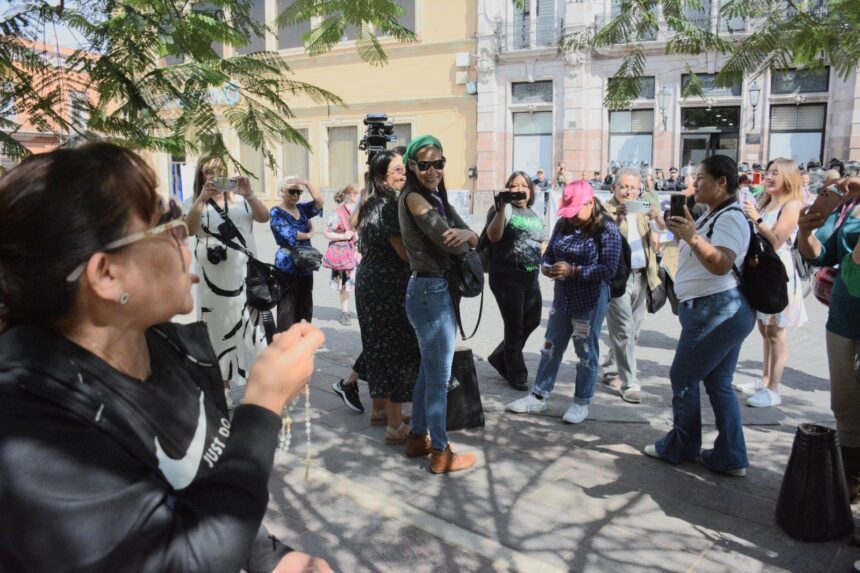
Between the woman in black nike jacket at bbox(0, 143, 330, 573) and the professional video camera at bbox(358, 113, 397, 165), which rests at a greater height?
the professional video camera at bbox(358, 113, 397, 165)

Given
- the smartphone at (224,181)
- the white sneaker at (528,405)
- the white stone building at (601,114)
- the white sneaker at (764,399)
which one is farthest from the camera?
the white stone building at (601,114)

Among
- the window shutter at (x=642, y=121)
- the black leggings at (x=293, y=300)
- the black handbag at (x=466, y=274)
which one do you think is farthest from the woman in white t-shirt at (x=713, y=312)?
the window shutter at (x=642, y=121)

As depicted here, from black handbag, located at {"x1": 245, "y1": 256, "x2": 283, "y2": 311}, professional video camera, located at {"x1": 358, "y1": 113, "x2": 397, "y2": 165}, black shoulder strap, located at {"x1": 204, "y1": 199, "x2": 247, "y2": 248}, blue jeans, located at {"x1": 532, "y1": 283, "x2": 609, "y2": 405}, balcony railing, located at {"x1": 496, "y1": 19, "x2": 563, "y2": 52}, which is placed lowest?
blue jeans, located at {"x1": 532, "y1": 283, "x2": 609, "y2": 405}

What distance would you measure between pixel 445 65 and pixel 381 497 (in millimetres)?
21731

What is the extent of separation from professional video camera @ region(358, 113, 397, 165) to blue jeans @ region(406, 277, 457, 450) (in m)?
2.33

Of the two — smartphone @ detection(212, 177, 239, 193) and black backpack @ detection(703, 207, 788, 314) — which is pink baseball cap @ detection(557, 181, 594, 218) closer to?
black backpack @ detection(703, 207, 788, 314)

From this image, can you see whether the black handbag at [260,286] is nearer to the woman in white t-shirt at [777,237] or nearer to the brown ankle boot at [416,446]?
the brown ankle boot at [416,446]

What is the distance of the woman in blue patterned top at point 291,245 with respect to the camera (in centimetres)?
584

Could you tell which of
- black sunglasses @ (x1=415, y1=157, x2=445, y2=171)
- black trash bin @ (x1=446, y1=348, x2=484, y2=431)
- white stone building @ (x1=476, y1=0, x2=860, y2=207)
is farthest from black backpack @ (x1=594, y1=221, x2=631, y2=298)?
white stone building @ (x1=476, y1=0, x2=860, y2=207)

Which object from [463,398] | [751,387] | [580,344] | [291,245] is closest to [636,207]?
[580,344]

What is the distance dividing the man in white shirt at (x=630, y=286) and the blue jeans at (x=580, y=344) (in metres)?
0.68

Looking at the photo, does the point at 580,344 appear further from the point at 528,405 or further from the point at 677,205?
the point at 677,205

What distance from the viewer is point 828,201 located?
12.3ft

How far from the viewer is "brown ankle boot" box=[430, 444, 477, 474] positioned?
4051 millimetres
